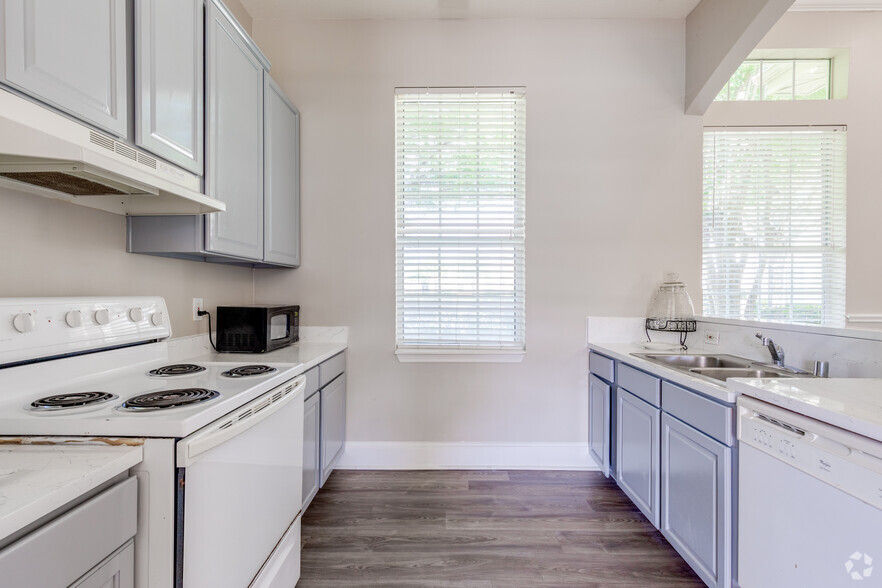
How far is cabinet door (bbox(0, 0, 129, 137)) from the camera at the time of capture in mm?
884

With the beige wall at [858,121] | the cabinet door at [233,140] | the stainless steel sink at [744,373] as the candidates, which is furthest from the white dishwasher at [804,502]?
the beige wall at [858,121]

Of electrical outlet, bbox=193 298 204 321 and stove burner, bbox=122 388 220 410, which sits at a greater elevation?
electrical outlet, bbox=193 298 204 321

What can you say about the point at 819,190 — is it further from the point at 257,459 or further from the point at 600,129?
the point at 257,459

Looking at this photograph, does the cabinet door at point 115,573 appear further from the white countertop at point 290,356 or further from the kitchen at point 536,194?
the kitchen at point 536,194

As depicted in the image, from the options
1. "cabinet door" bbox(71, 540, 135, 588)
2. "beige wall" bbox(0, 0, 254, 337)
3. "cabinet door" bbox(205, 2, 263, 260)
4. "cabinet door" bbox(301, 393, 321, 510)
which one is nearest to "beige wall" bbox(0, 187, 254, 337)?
"beige wall" bbox(0, 0, 254, 337)

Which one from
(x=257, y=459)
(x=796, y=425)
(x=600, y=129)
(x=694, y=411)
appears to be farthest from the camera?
(x=600, y=129)

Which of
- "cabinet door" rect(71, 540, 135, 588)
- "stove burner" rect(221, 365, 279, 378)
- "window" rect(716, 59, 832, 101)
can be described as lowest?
"cabinet door" rect(71, 540, 135, 588)

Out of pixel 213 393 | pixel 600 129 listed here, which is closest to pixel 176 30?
pixel 213 393

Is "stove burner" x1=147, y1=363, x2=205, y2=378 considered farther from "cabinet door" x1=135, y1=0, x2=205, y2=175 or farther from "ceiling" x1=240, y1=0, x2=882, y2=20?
"ceiling" x1=240, y1=0, x2=882, y2=20

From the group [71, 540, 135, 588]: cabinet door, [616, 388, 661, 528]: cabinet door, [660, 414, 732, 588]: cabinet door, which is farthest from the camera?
[616, 388, 661, 528]: cabinet door

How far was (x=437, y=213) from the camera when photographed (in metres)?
2.57

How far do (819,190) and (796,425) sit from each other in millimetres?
2533

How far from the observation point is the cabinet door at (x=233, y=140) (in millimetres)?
1594

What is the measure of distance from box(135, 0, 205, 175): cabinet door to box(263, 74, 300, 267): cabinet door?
1.81 ft
